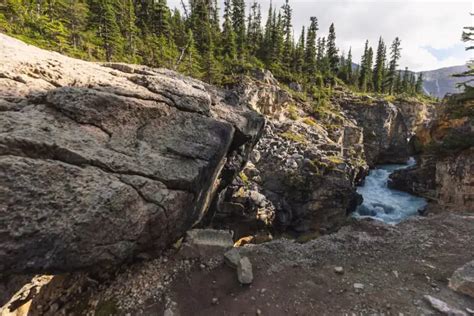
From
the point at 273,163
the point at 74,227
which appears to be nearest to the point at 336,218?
the point at 273,163

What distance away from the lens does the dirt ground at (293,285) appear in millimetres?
6918

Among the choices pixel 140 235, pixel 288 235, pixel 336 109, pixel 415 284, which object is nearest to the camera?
pixel 140 235

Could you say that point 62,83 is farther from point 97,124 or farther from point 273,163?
point 273,163

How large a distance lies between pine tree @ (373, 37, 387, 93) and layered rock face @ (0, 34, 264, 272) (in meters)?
79.4

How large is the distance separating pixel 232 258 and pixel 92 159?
5.71 meters

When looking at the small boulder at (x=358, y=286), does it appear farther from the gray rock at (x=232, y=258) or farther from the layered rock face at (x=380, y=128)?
the layered rock face at (x=380, y=128)

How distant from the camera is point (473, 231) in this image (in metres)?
11.6

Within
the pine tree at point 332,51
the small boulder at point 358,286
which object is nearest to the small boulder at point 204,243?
the small boulder at point 358,286

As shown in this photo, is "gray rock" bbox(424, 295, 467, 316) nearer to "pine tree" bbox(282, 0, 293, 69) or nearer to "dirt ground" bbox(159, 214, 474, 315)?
"dirt ground" bbox(159, 214, 474, 315)

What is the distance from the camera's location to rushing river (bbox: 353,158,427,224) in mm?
25989

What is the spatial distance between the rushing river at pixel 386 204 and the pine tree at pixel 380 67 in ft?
159

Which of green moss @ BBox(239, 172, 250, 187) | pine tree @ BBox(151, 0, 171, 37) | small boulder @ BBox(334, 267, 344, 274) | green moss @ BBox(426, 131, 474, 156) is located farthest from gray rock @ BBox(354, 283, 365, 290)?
pine tree @ BBox(151, 0, 171, 37)

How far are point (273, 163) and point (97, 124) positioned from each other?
20.0 meters

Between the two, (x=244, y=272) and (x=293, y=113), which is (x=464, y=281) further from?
(x=293, y=113)
